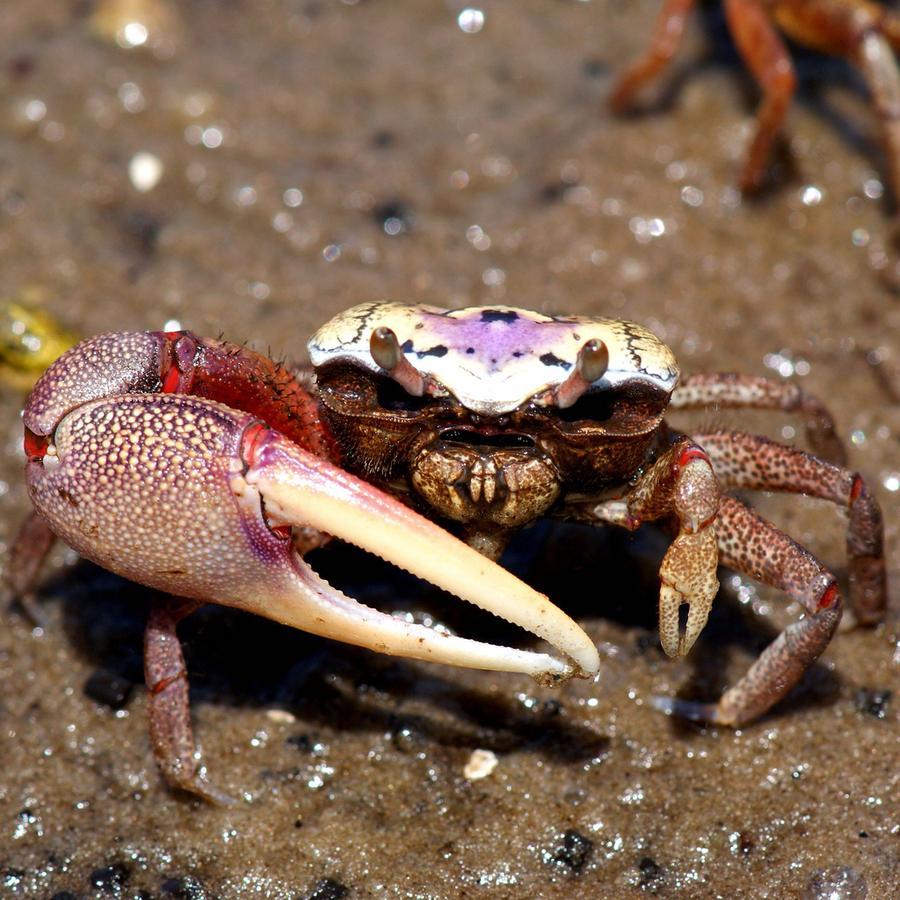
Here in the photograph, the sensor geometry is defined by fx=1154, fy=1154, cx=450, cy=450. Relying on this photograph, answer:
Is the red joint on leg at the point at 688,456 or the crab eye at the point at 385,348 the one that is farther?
the red joint on leg at the point at 688,456

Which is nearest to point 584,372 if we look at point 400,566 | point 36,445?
point 400,566

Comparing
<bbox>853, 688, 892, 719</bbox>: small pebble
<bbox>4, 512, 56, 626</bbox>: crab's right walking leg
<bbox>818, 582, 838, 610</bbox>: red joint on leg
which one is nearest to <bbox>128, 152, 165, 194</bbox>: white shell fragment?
<bbox>4, 512, 56, 626</bbox>: crab's right walking leg

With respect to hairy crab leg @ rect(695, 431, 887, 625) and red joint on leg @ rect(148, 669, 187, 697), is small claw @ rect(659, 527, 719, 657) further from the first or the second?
red joint on leg @ rect(148, 669, 187, 697)

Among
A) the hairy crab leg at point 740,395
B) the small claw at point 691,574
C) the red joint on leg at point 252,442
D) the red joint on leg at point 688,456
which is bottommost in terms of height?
the hairy crab leg at point 740,395

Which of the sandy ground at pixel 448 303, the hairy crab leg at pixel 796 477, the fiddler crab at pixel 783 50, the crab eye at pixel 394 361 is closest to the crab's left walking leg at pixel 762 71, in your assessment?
the fiddler crab at pixel 783 50

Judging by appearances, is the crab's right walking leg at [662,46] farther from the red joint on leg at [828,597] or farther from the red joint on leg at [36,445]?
the red joint on leg at [36,445]

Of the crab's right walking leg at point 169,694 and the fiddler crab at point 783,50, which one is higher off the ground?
the fiddler crab at point 783,50

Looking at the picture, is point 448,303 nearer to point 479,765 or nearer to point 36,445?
point 479,765

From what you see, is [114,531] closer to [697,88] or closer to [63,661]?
[63,661]
